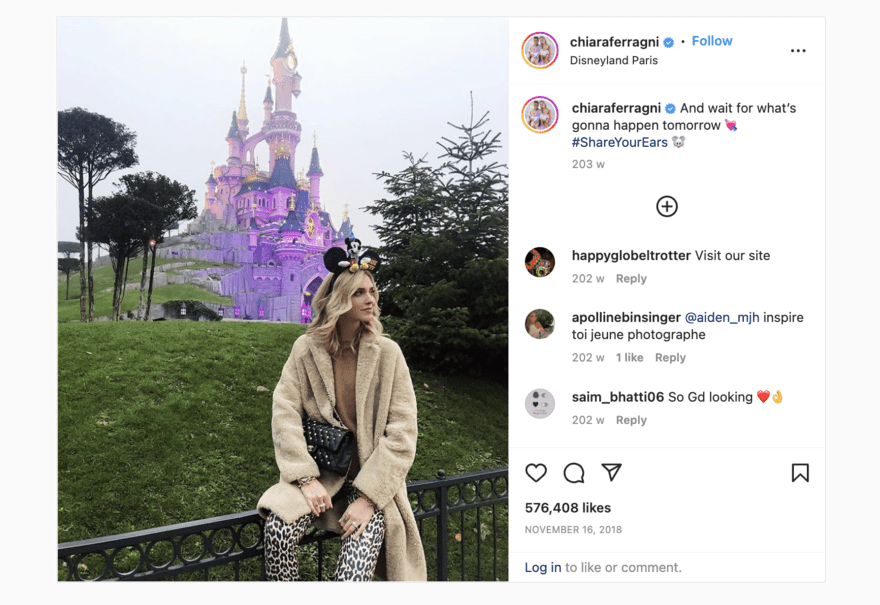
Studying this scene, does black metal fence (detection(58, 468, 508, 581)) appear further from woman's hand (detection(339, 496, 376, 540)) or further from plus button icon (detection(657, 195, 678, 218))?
plus button icon (detection(657, 195, 678, 218))

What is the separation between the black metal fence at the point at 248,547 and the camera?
218 cm

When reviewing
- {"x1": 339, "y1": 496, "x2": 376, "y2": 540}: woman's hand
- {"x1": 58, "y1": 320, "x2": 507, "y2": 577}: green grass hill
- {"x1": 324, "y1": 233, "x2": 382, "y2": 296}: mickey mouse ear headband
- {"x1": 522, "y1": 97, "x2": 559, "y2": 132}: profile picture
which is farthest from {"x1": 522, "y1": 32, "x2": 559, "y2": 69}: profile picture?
{"x1": 58, "y1": 320, "x2": 507, "y2": 577}: green grass hill

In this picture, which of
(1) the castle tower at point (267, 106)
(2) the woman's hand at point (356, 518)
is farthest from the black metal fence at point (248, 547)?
Result: (1) the castle tower at point (267, 106)

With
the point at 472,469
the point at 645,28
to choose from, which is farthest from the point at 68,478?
the point at 645,28

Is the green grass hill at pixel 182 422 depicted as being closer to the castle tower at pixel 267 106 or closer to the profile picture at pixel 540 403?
the castle tower at pixel 267 106

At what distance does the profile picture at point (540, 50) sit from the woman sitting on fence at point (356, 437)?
64.2 inches

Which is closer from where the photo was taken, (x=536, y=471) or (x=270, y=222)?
(x=536, y=471)

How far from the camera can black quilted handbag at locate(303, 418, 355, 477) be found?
233 centimetres

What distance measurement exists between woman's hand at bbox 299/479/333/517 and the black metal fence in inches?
10.0

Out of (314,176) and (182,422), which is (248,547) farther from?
(314,176)

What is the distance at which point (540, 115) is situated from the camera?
127 inches

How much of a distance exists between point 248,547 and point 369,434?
2.74 ft

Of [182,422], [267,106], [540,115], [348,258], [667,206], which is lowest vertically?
[182,422]

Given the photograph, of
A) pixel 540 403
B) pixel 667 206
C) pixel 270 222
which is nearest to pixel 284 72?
pixel 270 222
